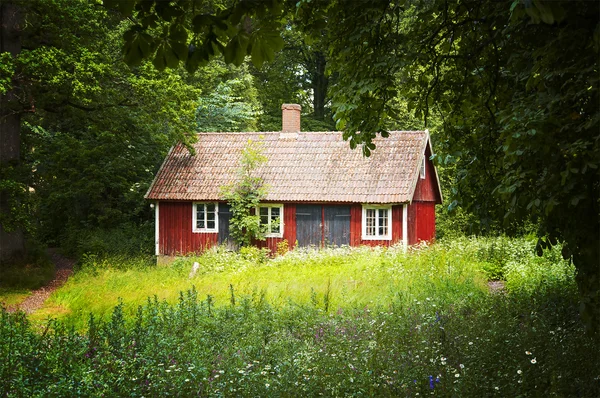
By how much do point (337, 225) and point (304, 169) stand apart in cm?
266

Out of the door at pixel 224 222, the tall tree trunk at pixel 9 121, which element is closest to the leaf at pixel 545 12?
the tall tree trunk at pixel 9 121

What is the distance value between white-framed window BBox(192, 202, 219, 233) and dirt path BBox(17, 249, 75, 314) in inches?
186

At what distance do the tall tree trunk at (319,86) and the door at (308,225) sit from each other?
46.4 ft

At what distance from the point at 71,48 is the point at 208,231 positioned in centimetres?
886

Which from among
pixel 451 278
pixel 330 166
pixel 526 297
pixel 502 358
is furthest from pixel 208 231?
A: pixel 502 358

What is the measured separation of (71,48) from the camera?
1641 cm

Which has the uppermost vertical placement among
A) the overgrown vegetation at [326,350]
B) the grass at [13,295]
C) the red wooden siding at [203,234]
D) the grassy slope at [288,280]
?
the red wooden siding at [203,234]

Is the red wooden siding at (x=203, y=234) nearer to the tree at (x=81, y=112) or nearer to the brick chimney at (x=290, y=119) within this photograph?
the tree at (x=81, y=112)

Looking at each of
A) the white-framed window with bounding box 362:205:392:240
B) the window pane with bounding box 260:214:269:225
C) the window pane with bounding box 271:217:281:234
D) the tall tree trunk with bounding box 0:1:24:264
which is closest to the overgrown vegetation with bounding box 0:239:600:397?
the tall tree trunk with bounding box 0:1:24:264

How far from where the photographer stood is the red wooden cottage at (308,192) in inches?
855

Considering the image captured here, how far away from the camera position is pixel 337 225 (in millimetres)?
21938

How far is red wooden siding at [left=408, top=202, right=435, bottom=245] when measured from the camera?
22359mm

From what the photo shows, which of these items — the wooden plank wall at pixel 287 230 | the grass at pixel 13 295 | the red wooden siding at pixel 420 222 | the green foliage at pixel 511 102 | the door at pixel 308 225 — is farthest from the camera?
the red wooden siding at pixel 420 222

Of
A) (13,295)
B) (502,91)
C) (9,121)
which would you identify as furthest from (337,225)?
(502,91)
